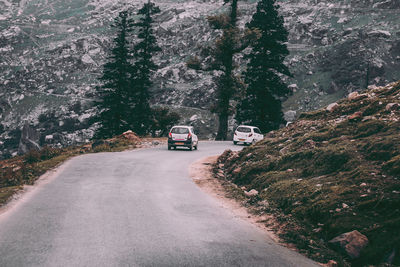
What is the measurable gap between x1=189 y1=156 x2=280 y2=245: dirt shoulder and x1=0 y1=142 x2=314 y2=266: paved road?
0.30 metres

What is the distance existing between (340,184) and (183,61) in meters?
80.2

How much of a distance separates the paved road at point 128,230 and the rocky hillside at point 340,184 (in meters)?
0.91

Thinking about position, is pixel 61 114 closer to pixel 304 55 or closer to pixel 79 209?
pixel 304 55

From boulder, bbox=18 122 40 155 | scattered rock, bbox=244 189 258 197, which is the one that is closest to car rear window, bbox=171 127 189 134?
scattered rock, bbox=244 189 258 197

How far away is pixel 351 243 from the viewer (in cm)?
604

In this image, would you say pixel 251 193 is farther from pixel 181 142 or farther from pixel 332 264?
pixel 181 142

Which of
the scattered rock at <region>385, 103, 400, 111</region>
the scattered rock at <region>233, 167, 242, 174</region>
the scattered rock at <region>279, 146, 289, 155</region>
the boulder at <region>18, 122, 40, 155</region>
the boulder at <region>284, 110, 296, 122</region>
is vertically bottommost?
the boulder at <region>18, 122, 40, 155</region>

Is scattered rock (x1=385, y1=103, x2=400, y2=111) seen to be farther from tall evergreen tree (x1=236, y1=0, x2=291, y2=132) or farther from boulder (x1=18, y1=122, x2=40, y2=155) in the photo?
boulder (x1=18, y1=122, x2=40, y2=155)

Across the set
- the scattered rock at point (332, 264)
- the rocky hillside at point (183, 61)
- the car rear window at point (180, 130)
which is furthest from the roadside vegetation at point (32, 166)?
the rocky hillside at point (183, 61)

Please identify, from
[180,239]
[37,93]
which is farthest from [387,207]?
[37,93]

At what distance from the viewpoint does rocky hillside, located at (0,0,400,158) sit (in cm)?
6669

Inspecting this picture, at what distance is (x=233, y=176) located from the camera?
1427 cm

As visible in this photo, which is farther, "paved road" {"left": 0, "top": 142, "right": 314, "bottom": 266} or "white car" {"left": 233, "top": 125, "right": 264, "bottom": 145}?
"white car" {"left": 233, "top": 125, "right": 264, "bottom": 145}

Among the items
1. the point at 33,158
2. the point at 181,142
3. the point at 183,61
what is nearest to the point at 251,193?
the point at 33,158
